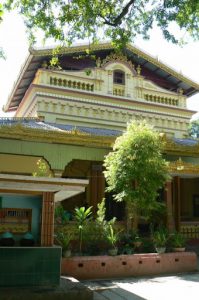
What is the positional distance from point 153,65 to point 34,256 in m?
15.2

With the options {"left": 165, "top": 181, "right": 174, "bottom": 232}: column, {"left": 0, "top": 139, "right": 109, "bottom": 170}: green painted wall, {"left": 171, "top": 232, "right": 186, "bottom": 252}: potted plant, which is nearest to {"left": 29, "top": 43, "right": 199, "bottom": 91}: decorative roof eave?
{"left": 0, "top": 139, "right": 109, "bottom": 170}: green painted wall

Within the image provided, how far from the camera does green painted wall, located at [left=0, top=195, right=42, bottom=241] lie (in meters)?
8.52

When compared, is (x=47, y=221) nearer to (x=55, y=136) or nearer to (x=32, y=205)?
(x=32, y=205)

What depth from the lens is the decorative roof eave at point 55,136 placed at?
1384 cm

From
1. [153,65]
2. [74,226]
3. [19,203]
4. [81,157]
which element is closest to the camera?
[19,203]

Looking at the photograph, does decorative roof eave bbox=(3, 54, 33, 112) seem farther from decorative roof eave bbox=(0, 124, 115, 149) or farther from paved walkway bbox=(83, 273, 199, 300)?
paved walkway bbox=(83, 273, 199, 300)

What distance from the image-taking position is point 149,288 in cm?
912

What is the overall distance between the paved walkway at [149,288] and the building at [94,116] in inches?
166

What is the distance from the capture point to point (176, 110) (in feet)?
66.6

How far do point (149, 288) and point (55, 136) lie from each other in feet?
23.4

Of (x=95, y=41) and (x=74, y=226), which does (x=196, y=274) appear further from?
(x=95, y=41)

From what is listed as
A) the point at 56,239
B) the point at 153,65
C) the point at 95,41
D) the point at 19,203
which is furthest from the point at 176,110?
the point at 19,203

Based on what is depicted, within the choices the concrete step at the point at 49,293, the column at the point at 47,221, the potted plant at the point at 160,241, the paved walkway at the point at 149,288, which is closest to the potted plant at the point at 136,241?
the potted plant at the point at 160,241

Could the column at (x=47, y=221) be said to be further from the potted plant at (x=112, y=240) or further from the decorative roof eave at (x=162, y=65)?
the decorative roof eave at (x=162, y=65)
